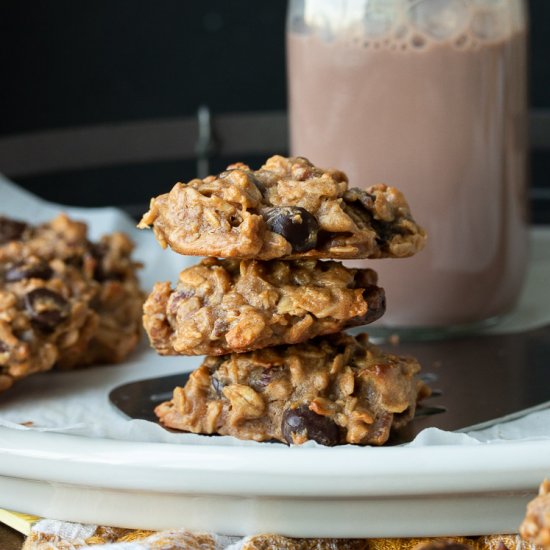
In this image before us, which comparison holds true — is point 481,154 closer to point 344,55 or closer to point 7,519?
point 344,55

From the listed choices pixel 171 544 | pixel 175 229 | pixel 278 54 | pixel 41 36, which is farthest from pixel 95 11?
pixel 171 544

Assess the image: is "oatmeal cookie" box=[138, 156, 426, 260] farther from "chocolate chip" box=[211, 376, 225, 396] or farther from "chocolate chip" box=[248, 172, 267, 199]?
"chocolate chip" box=[211, 376, 225, 396]

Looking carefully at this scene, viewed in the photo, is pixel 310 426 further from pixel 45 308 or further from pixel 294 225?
pixel 45 308

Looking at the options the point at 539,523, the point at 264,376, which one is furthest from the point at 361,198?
the point at 539,523

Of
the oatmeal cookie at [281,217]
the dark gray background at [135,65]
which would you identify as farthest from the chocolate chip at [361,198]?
the dark gray background at [135,65]

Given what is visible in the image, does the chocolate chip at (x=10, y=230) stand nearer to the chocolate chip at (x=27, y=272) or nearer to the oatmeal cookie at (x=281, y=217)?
the chocolate chip at (x=27, y=272)
